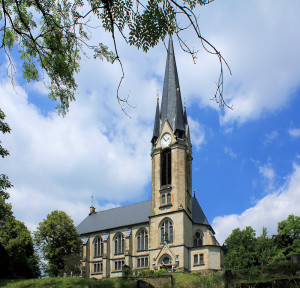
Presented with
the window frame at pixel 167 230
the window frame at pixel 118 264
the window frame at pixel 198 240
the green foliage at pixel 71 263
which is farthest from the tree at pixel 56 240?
the window frame at pixel 198 240

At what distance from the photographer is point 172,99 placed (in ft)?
169

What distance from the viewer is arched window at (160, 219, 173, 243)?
4422 centimetres

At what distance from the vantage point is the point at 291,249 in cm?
5294

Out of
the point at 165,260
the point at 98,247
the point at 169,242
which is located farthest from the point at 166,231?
the point at 98,247

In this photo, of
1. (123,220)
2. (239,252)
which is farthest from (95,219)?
(239,252)

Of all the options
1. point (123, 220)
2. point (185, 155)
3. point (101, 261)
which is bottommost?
point (101, 261)

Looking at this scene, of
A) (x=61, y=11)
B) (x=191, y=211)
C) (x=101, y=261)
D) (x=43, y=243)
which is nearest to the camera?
(x=61, y=11)

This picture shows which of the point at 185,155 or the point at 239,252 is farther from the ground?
the point at 185,155

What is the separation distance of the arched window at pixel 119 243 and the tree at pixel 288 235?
22117 millimetres

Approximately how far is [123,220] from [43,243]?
12.7 metres

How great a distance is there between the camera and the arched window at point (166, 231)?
44.2m

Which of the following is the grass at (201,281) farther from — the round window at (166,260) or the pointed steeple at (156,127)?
the pointed steeple at (156,127)

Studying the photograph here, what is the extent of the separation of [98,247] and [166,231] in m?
13.8

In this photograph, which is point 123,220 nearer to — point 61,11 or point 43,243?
point 43,243
